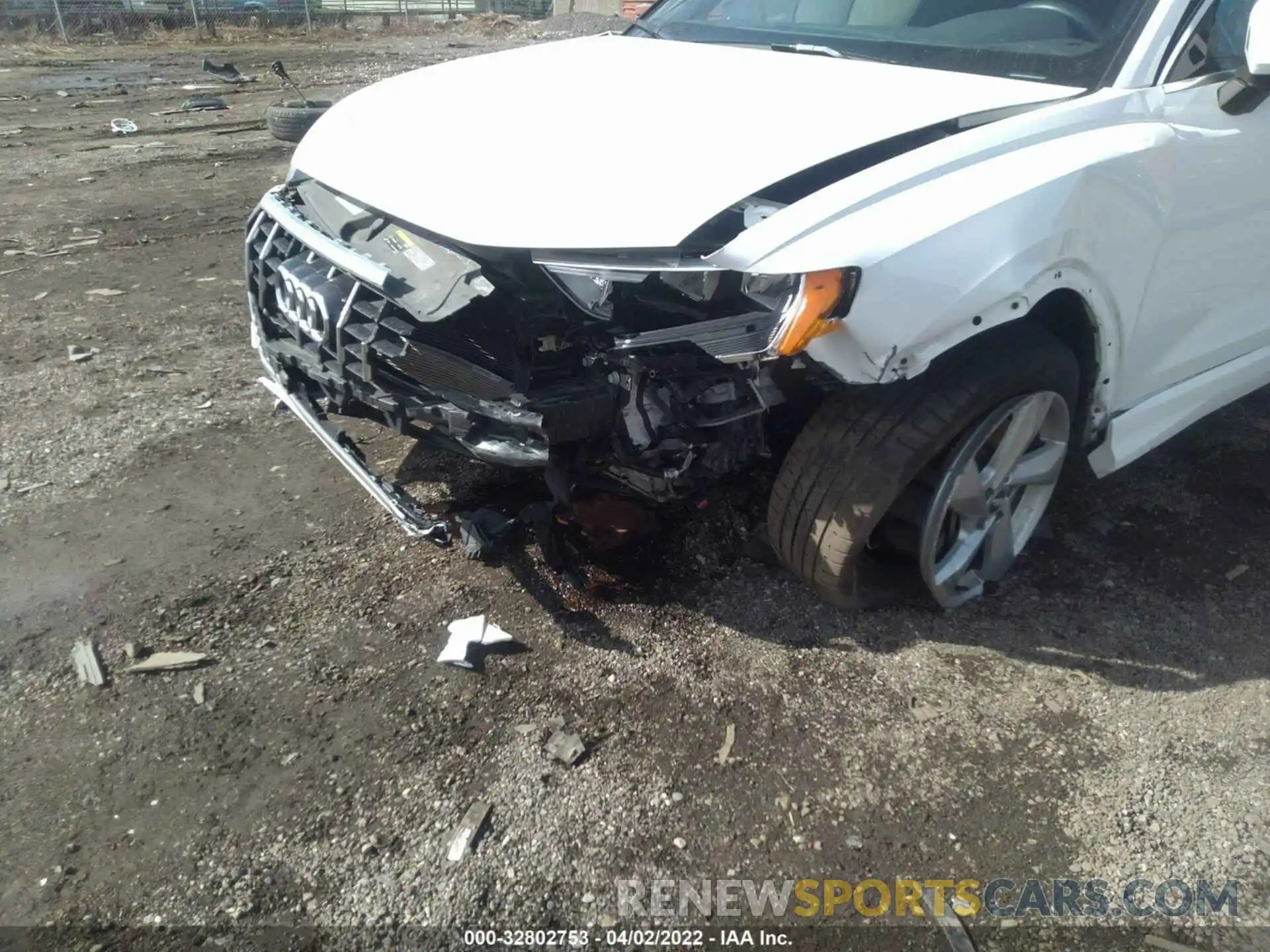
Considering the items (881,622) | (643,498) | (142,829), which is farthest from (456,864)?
(881,622)

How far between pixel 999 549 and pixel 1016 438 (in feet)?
1.28

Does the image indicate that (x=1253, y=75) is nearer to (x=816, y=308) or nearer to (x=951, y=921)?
(x=816, y=308)

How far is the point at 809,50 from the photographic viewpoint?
3027 millimetres

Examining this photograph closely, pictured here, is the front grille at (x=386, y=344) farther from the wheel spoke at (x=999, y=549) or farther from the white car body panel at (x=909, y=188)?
the wheel spoke at (x=999, y=549)

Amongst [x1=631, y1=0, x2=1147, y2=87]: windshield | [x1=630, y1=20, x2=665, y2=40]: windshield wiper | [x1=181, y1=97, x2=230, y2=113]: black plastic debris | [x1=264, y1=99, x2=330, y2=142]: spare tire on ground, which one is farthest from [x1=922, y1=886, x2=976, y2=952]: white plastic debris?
[x1=181, y1=97, x2=230, y2=113]: black plastic debris

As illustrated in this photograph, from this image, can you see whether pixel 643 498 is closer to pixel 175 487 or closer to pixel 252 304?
pixel 252 304

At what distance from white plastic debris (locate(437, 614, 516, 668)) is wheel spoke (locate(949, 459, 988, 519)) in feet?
4.39

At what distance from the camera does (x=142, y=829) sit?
2.12 meters

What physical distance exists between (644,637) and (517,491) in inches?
34.9

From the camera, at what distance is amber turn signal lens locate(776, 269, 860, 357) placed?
6.77ft

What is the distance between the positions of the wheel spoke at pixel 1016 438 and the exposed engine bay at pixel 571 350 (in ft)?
2.03

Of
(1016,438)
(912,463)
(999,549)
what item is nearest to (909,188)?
(912,463)

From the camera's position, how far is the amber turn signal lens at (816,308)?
206 cm

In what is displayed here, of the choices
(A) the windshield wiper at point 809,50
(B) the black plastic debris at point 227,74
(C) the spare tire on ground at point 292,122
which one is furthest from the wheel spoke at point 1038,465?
(B) the black plastic debris at point 227,74
